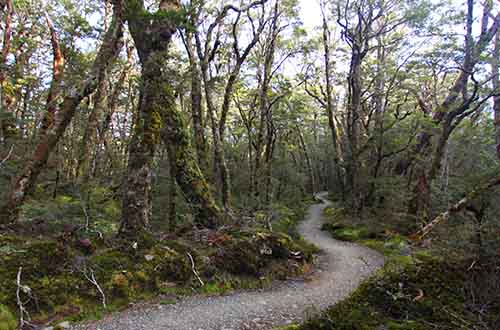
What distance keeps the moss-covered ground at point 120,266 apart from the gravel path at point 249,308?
27 cm

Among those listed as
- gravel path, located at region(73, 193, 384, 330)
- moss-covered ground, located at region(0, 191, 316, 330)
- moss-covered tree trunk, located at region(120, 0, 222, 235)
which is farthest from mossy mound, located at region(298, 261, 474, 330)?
moss-covered tree trunk, located at region(120, 0, 222, 235)

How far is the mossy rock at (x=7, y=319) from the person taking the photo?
3196mm

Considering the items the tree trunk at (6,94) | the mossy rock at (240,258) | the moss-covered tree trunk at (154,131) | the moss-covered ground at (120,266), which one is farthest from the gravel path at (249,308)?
the tree trunk at (6,94)

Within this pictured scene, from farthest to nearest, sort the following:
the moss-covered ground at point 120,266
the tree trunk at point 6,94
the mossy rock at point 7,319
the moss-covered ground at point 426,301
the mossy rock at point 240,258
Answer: the tree trunk at point 6,94
the mossy rock at point 240,258
the moss-covered ground at point 120,266
the mossy rock at point 7,319
the moss-covered ground at point 426,301

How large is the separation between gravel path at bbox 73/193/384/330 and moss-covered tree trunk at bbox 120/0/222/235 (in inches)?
69.7

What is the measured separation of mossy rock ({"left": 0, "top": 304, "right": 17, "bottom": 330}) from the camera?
3.20 m

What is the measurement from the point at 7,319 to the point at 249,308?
10.4ft

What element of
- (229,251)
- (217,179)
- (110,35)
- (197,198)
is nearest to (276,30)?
(217,179)

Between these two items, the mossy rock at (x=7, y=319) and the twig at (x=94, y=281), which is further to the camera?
the twig at (x=94, y=281)

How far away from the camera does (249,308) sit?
4551mm

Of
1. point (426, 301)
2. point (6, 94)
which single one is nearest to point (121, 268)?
point (426, 301)

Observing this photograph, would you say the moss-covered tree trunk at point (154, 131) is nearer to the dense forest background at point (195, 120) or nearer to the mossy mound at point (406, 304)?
the dense forest background at point (195, 120)

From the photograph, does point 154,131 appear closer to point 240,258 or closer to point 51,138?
point 51,138

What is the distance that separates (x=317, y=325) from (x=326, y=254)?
24.3 feet
